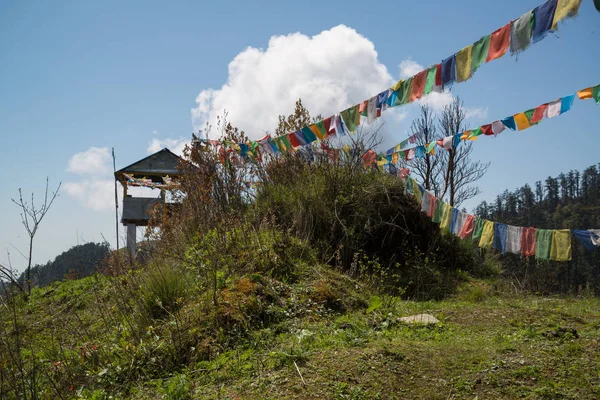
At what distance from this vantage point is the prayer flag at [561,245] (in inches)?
348

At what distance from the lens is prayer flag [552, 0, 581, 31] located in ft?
17.9

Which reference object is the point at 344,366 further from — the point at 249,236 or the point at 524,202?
the point at 524,202

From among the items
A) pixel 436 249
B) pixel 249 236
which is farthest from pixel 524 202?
pixel 249 236

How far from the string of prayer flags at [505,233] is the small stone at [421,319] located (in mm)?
4357

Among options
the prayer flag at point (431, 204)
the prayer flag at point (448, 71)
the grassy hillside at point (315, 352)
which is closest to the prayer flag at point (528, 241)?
the prayer flag at point (431, 204)

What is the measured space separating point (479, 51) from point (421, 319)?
13.7 feet

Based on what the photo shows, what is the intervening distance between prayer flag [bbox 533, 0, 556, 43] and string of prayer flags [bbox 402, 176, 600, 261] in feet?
13.3

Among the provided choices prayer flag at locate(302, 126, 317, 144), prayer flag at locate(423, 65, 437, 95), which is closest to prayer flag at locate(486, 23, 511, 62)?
prayer flag at locate(423, 65, 437, 95)

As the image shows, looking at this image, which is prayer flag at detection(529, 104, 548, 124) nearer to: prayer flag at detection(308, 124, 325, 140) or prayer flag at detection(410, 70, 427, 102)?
prayer flag at detection(410, 70, 427, 102)

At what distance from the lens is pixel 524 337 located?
4.80m

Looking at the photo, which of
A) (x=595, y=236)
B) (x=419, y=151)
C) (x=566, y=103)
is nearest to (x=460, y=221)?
(x=419, y=151)

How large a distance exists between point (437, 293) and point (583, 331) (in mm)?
4486

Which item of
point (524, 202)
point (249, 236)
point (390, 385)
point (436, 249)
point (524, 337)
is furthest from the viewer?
point (524, 202)

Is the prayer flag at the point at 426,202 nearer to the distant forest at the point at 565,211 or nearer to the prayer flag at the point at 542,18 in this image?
the prayer flag at the point at 542,18
